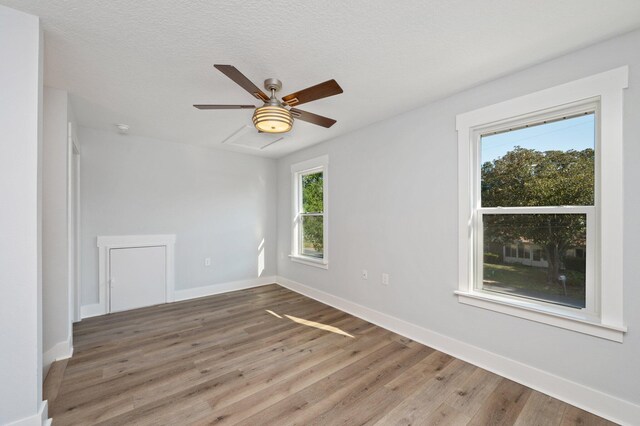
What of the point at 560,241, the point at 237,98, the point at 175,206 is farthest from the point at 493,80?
the point at 175,206

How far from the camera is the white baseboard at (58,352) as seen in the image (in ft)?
7.62

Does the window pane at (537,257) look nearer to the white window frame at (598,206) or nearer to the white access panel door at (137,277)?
the white window frame at (598,206)

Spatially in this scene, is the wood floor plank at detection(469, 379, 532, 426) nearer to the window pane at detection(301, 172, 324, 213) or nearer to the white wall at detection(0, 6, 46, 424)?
the white wall at detection(0, 6, 46, 424)

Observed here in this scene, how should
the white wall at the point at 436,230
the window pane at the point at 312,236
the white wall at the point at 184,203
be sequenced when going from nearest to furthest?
the white wall at the point at 436,230 < the white wall at the point at 184,203 < the window pane at the point at 312,236

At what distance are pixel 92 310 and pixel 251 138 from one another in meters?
3.10

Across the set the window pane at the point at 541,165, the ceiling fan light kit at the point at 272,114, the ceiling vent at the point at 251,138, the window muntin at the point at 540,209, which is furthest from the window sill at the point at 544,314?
the ceiling vent at the point at 251,138

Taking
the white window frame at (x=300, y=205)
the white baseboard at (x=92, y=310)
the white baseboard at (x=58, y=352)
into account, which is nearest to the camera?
→ the white baseboard at (x=58, y=352)

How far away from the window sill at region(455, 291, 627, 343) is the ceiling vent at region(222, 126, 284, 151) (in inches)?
119

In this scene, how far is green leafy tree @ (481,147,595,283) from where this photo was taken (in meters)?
1.96

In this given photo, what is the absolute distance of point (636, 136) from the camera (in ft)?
5.47

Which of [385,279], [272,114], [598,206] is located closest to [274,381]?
[385,279]

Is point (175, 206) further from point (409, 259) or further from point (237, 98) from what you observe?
point (409, 259)

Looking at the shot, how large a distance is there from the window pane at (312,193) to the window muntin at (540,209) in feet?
7.90

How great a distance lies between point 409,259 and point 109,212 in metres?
3.95
